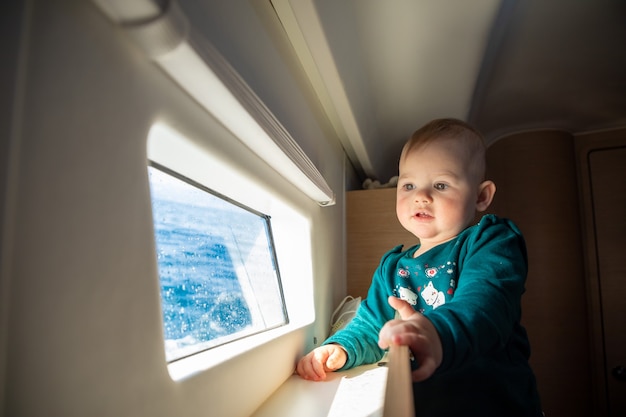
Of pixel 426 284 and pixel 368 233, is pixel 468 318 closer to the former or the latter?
pixel 426 284

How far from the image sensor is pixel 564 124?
9.00 feet

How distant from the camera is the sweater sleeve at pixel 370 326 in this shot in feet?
3.35

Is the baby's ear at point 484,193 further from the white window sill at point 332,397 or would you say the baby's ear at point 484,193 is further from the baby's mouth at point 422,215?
the white window sill at point 332,397

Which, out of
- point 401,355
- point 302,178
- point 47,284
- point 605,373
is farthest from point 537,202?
point 47,284

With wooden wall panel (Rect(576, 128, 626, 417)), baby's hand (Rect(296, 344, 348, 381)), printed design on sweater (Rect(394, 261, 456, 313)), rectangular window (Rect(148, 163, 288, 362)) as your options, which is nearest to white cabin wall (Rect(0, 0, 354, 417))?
rectangular window (Rect(148, 163, 288, 362))

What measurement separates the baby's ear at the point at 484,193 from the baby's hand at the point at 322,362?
1.89 feet

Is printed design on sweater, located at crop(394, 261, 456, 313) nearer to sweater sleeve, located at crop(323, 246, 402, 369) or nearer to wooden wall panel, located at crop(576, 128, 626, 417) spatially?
sweater sleeve, located at crop(323, 246, 402, 369)

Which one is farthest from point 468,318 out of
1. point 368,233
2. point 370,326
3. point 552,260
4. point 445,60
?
point 552,260

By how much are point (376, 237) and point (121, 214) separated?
1.65 m

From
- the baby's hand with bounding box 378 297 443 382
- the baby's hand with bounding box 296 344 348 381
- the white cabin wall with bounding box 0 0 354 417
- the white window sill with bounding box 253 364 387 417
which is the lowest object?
the white window sill with bounding box 253 364 387 417

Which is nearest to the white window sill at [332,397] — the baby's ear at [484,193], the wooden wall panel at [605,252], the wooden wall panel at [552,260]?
the baby's ear at [484,193]

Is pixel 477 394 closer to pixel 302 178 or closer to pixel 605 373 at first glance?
pixel 302 178

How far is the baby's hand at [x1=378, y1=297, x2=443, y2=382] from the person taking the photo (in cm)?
43

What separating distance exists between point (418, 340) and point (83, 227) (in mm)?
385
